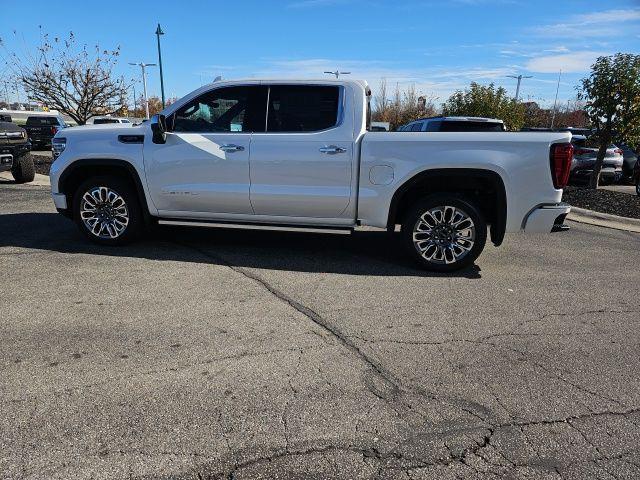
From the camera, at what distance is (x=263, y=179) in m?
5.63

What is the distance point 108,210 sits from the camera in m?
6.11

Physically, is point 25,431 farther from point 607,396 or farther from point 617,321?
point 617,321

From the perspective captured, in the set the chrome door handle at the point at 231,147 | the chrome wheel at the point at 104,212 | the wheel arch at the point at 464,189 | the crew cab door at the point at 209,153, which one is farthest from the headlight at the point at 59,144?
the wheel arch at the point at 464,189

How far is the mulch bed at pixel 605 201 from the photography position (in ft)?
32.4

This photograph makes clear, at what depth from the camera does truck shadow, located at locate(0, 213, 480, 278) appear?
5711 mm

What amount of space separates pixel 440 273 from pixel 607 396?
2.55 metres

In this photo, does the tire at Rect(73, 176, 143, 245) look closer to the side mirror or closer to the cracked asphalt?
the cracked asphalt

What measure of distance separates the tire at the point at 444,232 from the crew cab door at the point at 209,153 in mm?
1890

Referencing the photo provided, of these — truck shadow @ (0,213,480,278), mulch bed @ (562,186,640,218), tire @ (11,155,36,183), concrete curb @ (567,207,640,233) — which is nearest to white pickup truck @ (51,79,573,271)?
truck shadow @ (0,213,480,278)

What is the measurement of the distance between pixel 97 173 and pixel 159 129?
3.86 ft

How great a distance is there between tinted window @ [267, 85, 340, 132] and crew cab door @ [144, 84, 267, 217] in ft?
0.46

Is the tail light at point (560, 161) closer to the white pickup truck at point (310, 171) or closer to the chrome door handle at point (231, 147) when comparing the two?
the white pickup truck at point (310, 171)

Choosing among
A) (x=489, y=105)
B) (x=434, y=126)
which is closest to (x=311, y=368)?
(x=434, y=126)

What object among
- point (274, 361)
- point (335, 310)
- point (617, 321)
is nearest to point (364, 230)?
point (335, 310)
